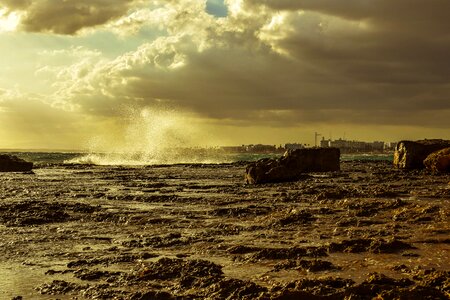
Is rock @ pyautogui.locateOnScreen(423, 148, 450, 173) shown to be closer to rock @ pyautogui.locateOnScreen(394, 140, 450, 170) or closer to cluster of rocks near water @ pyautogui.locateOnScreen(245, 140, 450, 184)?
cluster of rocks near water @ pyautogui.locateOnScreen(245, 140, 450, 184)

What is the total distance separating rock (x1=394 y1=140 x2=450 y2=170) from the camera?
40.0m

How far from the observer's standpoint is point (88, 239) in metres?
12.0

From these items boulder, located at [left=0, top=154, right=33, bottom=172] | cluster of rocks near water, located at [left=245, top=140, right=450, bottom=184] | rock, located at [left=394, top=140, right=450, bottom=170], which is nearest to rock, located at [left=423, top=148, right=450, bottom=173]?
cluster of rocks near water, located at [left=245, top=140, right=450, bottom=184]

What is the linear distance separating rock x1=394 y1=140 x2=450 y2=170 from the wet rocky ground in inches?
940

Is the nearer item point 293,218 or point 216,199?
point 293,218

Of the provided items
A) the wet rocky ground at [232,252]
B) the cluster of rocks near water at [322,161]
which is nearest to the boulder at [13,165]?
the cluster of rocks near water at [322,161]

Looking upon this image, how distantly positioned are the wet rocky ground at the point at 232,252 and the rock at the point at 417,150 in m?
23.9

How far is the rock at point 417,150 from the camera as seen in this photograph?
1575 inches

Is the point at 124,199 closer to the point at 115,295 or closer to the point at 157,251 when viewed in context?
the point at 157,251

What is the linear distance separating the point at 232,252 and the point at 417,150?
35.0 metres

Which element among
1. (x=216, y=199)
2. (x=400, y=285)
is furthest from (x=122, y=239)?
(x=216, y=199)

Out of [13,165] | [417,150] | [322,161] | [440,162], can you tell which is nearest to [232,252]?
[440,162]

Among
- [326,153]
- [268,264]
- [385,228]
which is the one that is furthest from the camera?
[326,153]

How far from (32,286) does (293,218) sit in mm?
7783
